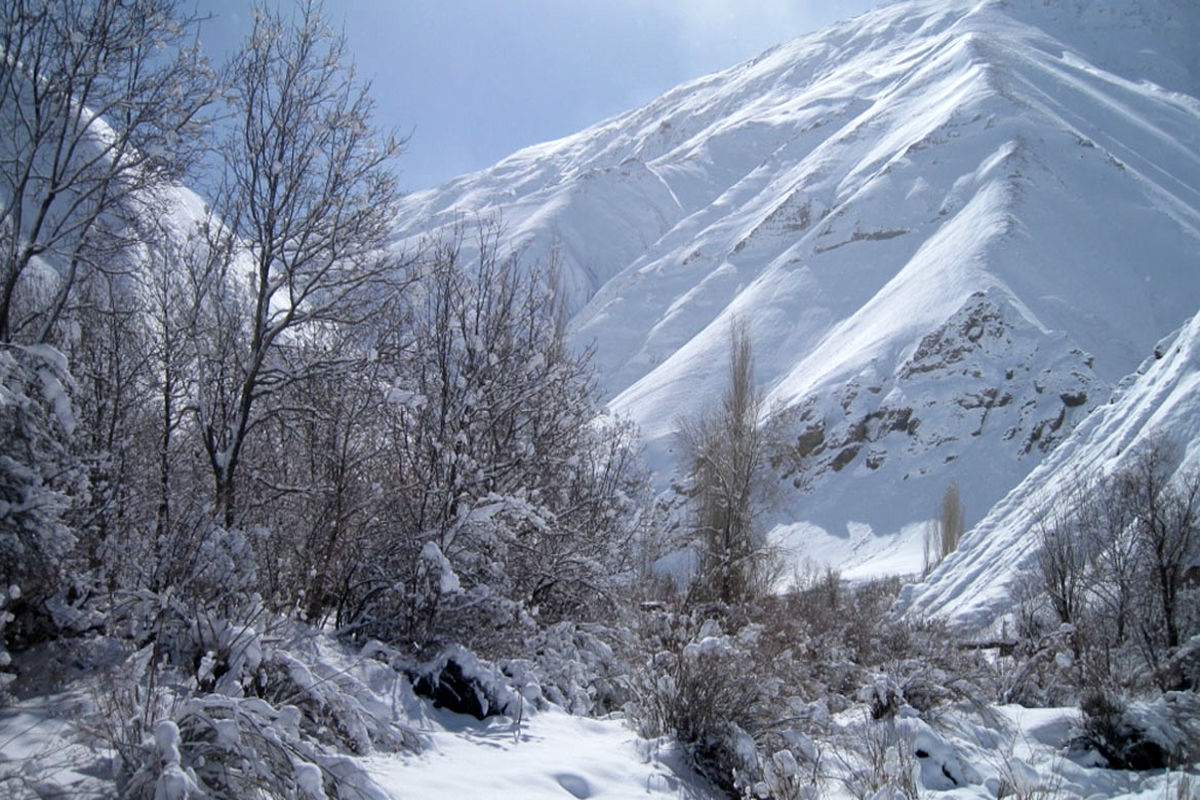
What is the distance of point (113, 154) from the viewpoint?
7566 millimetres

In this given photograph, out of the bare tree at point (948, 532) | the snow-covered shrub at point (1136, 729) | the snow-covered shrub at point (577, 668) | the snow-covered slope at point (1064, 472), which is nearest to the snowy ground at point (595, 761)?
the snow-covered shrub at point (1136, 729)

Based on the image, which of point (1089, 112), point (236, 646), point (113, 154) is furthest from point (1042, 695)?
point (1089, 112)

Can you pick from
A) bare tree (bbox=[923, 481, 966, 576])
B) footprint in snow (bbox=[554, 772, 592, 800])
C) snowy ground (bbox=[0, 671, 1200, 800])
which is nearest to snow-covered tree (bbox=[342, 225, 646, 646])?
snowy ground (bbox=[0, 671, 1200, 800])

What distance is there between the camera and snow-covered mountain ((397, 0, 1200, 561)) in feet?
136

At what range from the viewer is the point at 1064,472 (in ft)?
70.1

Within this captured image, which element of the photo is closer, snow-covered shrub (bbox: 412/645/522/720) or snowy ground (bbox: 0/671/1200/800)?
snowy ground (bbox: 0/671/1200/800)

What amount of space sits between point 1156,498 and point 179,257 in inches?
660

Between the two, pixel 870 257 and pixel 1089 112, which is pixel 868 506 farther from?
pixel 1089 112

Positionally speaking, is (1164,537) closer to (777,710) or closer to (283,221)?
(777,710)

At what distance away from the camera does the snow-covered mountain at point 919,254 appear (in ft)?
136

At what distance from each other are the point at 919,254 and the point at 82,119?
5922 centimetres

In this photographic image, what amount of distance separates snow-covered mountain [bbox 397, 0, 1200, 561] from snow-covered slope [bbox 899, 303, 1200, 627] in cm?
1090

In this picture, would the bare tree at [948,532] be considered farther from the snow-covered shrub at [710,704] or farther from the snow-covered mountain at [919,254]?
the snow-covered shrub at [710,704]

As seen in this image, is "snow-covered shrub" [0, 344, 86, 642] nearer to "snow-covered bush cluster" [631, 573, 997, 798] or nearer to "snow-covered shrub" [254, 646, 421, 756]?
"snow-covered shrub" [254, 646, 421, 756]
